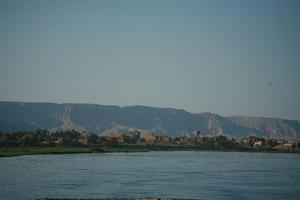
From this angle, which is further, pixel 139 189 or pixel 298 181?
pixel 298 181

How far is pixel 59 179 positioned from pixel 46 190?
14.5 metres

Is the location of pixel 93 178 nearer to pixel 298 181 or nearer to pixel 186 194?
pixel 186 194

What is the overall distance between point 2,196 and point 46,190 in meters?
8.42

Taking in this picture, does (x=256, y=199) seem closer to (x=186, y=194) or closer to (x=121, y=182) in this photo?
(x=186, y=194)

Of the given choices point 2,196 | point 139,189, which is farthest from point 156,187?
point 2,196

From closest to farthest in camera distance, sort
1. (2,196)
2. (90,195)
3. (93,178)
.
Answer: (2,196)
(90,195)
(93,178)

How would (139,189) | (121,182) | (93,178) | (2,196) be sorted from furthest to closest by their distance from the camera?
(93,178)
(121,182)
(139,189)
(2,196)

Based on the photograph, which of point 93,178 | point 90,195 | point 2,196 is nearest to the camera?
point 2,196

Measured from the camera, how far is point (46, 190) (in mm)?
63219

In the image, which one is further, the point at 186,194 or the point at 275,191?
the point at 275,191

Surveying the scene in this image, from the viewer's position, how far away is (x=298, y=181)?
84625 mm

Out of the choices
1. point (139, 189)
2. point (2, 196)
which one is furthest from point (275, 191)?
point (2, 196)

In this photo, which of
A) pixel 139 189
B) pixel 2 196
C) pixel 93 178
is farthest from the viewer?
pixel 93 178

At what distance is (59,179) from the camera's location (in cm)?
7762
